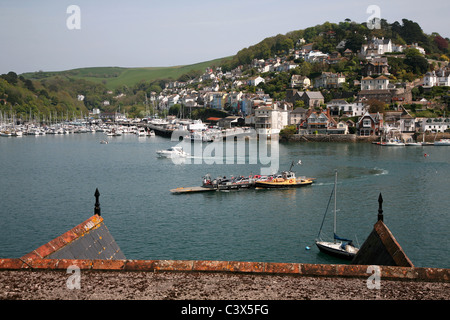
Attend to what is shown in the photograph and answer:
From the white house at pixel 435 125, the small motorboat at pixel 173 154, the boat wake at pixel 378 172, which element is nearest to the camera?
the boat wake at pixel 378 172

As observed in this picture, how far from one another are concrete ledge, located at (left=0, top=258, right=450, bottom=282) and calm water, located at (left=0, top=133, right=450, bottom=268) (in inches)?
417

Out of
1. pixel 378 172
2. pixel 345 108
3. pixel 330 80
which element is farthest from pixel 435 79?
pixel 378 172

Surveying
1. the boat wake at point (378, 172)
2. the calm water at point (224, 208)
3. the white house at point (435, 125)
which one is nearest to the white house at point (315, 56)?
the white house at point (435, 125)

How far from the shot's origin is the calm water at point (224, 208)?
18.8 metres

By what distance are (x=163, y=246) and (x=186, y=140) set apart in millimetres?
57036

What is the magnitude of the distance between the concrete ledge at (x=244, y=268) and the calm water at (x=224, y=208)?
10.6 m

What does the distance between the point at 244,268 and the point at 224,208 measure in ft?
64.2

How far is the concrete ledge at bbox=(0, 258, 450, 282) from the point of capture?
258 inches

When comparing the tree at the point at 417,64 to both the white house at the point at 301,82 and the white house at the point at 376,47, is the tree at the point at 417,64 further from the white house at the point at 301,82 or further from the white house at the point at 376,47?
the white house at the point at 301,82

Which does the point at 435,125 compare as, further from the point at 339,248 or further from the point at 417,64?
the point at 339,248

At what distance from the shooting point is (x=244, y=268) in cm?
683

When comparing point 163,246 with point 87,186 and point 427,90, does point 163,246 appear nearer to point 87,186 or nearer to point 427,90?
point 87,186

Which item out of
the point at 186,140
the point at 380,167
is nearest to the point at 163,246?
the point at 380,167
